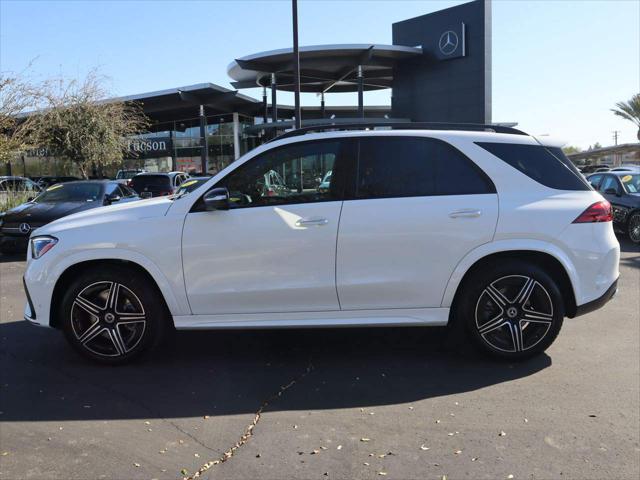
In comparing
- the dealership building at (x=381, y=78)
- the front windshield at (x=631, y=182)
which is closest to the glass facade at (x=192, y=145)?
the dealership building at (x=381, y=78)

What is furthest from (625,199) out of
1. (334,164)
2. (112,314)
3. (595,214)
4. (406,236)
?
(112,314)

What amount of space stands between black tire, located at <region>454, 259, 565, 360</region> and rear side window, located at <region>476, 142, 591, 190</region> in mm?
738

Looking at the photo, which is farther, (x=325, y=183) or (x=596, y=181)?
(x=596, y=181)

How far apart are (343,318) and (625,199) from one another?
1045cm

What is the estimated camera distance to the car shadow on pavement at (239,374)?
3.79 m

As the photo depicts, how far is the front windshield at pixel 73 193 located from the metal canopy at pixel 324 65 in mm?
25204

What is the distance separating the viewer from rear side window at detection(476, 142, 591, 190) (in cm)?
440

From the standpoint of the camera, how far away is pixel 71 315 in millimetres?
4387

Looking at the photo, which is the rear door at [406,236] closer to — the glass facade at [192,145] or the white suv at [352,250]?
the white suv at [352,250]

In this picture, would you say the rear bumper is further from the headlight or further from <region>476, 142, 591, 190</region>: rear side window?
the headlight

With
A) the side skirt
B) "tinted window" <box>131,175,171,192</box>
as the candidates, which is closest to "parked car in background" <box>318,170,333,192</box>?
the side skirt

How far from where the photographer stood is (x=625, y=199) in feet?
39.7

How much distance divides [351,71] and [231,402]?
1505 inches

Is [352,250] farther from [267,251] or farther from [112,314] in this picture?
[112,314]
